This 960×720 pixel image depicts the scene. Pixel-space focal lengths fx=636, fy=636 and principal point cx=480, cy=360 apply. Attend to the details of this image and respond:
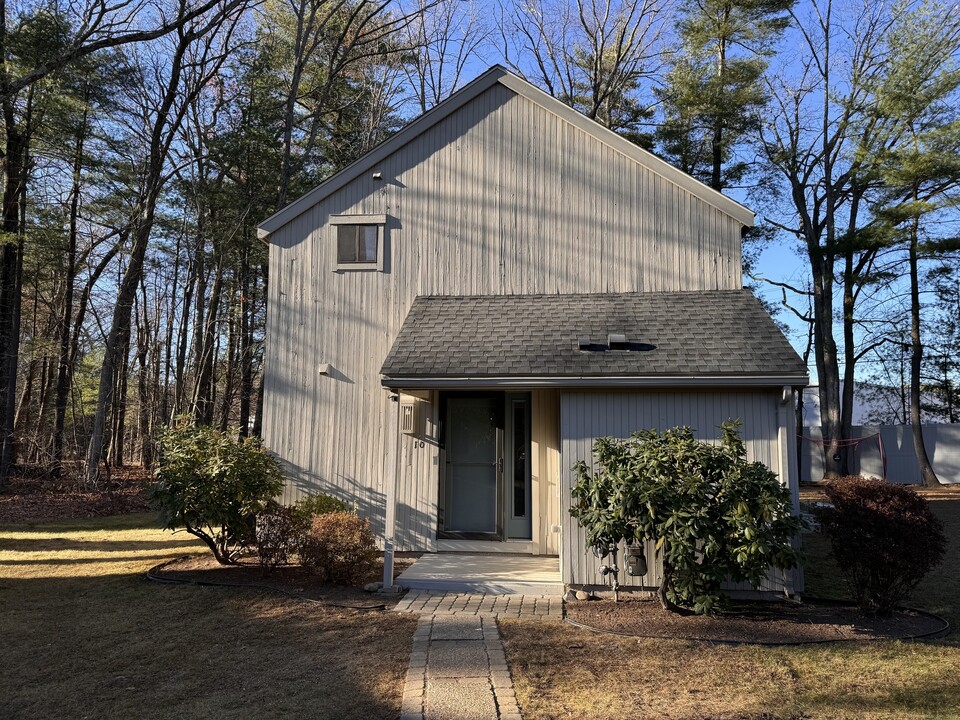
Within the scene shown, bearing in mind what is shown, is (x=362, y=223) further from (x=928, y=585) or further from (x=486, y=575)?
(x=928, y=585)

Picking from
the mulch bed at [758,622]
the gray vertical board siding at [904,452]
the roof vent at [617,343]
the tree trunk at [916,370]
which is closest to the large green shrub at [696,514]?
the mulch bed at [758,622]

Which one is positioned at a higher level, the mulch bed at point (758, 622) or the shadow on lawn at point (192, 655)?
the mulch bed at point (758, 622)

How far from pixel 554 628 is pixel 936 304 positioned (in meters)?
22.4

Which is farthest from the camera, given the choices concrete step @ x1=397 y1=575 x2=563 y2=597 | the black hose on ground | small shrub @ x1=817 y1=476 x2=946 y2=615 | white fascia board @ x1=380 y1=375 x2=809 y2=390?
concrete step @ x1=397 y1=575 x2=563 y2=597

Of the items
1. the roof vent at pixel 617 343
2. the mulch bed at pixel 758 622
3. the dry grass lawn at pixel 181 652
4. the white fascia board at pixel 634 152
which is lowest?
the dry grass lawn at pixel 181 652

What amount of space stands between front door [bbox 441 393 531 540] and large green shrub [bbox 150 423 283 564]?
2476 mm

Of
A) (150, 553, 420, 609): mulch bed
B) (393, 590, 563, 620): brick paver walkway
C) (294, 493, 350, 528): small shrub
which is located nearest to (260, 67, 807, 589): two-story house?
(294, 493, 350, 528): small shrub

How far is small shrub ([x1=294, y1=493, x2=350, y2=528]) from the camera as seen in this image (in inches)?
340

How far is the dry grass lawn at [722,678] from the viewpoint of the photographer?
4223 millimetres

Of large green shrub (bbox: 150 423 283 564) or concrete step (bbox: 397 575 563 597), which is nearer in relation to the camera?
concrete step (bbox: 397 575 563 597)

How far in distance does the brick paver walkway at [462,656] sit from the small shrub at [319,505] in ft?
7.10

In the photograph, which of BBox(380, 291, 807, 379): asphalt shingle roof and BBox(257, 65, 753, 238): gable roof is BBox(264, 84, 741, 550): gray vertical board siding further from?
BBox(380, 291, 807, 379): asphalt shingle roof

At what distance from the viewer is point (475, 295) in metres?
9.70

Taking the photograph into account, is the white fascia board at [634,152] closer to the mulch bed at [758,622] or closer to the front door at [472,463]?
the front door at [472,463]
